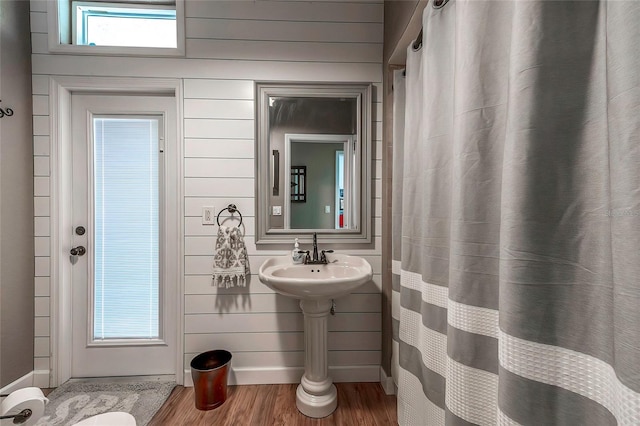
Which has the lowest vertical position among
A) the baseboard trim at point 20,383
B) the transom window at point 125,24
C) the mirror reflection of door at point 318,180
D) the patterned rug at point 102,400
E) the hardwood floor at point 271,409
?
the hardwood floor at point 271,409

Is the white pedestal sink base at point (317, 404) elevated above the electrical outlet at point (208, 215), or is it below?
below

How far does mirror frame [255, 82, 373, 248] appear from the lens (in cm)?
160

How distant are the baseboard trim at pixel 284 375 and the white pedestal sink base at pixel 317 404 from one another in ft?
0.73

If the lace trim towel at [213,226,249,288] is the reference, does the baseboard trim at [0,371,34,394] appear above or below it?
below

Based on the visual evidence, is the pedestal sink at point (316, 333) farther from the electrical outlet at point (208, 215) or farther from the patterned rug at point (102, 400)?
the patterned rug at point (102, 400)

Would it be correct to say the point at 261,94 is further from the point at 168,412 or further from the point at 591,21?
the point at 168,412

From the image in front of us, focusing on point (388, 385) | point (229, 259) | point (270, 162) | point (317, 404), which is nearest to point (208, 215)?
point (229, 259)

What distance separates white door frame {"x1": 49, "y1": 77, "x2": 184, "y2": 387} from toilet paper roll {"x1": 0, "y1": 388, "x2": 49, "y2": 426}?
72 centimetres

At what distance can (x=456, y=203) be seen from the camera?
0.71m

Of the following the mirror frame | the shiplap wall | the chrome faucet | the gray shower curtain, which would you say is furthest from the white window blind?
the gray shower curtain

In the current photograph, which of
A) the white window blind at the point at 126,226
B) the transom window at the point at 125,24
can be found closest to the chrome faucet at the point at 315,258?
the white window blind at the point at 126,226

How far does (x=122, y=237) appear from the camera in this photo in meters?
1.64

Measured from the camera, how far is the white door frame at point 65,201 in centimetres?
155

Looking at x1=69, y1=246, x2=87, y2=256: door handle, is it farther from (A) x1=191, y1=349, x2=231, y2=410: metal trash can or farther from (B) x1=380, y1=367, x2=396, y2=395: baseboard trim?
(B) x1=380, y1=367, x2=396, y2=395: baseboard trim
